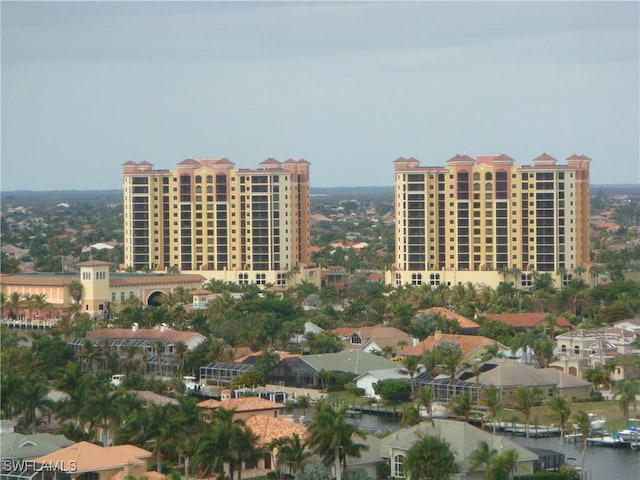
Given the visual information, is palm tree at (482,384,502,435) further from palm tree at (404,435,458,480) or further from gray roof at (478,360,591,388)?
palm tree at (404,435,458,480)

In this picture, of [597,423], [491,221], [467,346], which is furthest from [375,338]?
[491,221]

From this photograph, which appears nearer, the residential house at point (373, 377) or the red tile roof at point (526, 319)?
the residential house at point (373, 377)

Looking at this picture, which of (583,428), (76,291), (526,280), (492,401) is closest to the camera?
(583,428)

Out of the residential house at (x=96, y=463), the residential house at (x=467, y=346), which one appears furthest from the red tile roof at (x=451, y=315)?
the residential house at (x=96, y=463)

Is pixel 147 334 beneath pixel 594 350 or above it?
above

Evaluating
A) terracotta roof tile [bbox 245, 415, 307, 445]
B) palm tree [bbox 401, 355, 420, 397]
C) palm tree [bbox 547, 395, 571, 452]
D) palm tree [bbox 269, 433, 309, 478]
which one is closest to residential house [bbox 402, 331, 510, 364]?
palm tree [bbox 401, 355, 420, 397]

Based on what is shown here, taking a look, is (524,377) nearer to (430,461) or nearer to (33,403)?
(430,461)

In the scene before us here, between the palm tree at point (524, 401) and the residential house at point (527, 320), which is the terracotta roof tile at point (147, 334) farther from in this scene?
the palm tree at point (524, 401)
